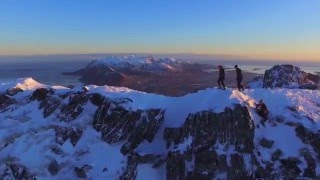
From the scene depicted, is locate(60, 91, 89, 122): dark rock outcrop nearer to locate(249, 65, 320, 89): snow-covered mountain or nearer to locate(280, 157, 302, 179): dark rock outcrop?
locate(280, 157, 302, 179): dark rock outcrop

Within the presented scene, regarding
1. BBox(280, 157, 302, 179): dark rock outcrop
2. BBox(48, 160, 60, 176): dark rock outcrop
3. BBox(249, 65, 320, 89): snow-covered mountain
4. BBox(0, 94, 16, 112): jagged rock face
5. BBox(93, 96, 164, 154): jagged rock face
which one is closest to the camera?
BBox(280, 157, 302, 179): dark rock outcrop

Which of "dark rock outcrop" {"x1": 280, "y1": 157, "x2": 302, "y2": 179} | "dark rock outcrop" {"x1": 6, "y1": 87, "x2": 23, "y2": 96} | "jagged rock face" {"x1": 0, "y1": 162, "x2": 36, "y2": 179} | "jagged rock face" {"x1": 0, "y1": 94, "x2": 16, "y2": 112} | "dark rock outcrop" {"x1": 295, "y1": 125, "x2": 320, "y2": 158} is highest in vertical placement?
"dark rock outcrop" {"x1": 6, "y1": 87, "x2": 23, "y2": 96}

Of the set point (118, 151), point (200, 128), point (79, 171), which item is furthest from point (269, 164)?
point (79, 171)

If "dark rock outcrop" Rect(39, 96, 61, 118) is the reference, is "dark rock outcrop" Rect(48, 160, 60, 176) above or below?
below

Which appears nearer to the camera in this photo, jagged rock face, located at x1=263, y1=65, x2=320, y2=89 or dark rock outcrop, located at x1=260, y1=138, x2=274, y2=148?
dark rock outcrop, located at x1=260, y1=138, x2=274, y2=148

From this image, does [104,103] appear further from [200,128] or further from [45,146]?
[200,128]

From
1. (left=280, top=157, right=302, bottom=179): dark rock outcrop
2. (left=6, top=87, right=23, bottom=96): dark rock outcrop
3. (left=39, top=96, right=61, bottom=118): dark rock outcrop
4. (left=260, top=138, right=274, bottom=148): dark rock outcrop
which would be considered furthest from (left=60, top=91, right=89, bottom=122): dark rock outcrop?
(left=280, top=157, right=302, bottom=179): dark rock outcrop

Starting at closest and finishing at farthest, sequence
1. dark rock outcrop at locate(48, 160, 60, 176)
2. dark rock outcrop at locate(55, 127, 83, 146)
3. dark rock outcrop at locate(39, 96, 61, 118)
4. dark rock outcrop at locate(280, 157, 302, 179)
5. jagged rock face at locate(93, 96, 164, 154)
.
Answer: dark rock outcrop at locate(280, 157, 302, 179), dark rock outcrop at locate(48, 160, 60, 176), jagged rock face at locate(93, 96, 164, 154), dark rock outcrop at locate(55, 127, 83, 146), dark rock outcrop at locate(39, 96, 61, 118)
